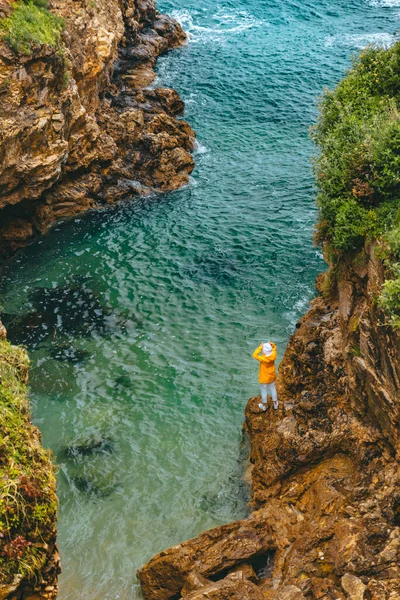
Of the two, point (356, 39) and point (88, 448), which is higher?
point (356, 39)

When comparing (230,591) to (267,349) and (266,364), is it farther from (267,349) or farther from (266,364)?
(267,349)

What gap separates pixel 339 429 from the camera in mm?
15750

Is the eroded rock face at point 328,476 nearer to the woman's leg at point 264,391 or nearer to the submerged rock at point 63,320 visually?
the woman's leg at point 264,391

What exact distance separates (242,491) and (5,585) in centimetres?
852

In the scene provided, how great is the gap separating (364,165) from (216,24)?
134 ft

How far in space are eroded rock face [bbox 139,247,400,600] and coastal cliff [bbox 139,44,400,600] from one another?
0.03m

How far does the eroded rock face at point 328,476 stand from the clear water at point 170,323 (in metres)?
1.62

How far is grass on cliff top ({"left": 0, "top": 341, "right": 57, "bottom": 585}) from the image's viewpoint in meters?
10.9

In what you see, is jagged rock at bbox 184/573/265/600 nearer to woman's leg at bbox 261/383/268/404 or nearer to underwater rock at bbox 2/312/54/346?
woman's leg at bbox 261/383/268/404

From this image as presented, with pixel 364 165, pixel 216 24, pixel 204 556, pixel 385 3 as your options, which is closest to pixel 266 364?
pixel 204 556

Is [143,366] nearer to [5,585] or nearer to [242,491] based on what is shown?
[242,491]

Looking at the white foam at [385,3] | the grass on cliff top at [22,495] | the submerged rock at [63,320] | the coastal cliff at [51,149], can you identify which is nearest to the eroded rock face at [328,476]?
the grass on cliff top at [22,495]

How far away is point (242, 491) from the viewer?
17.6 meters

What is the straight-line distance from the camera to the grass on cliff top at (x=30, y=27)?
23016 mm
